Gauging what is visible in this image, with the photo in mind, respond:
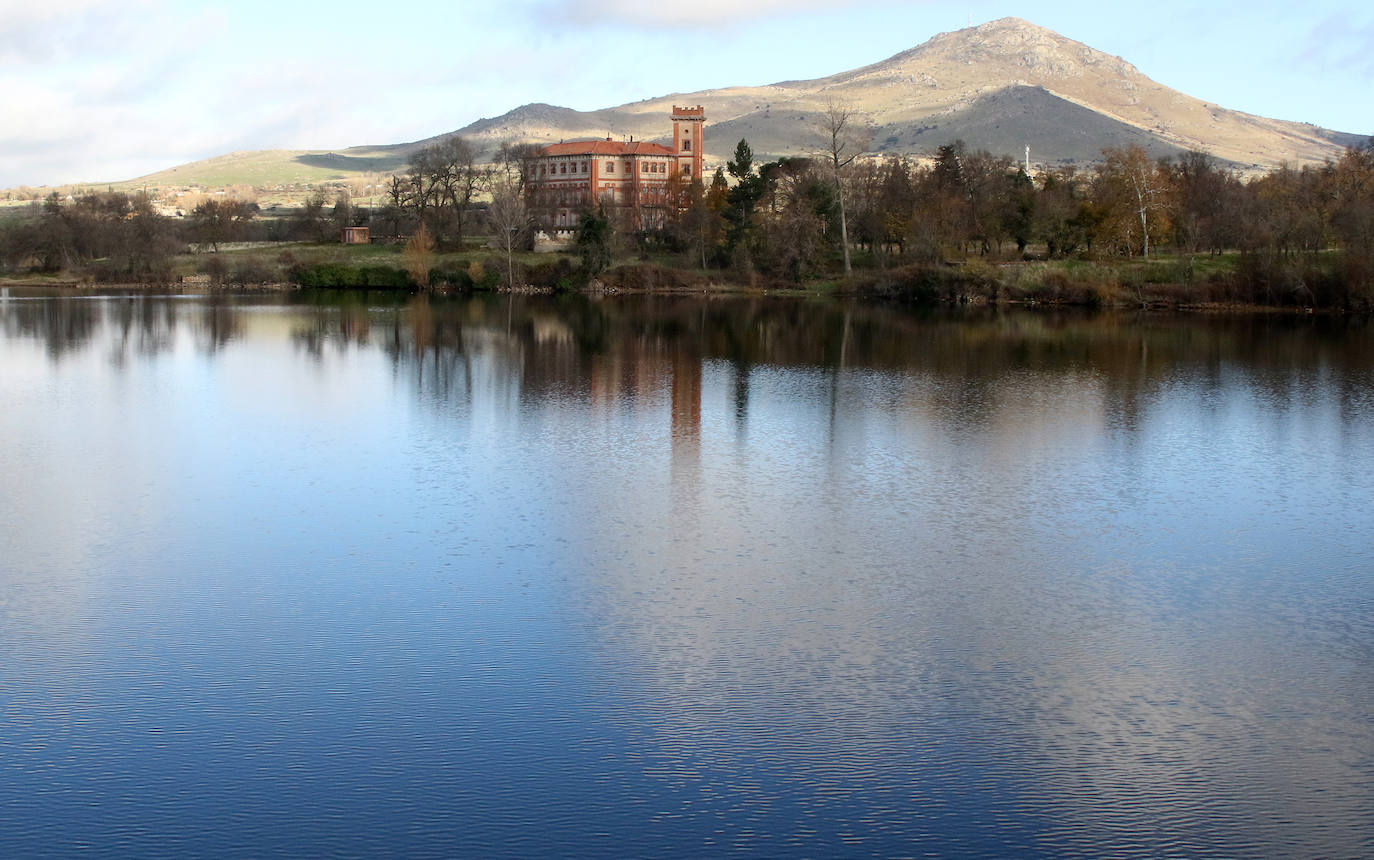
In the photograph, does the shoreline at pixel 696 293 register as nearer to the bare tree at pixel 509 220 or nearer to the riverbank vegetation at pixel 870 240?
the riverbank vegetation at pixel 870 240

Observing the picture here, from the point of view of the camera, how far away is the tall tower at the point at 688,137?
106 m

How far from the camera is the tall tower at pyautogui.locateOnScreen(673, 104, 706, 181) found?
106m

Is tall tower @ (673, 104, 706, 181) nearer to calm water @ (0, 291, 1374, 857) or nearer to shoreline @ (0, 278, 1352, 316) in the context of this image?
shoreline @ (0, 278, 1352, 316)

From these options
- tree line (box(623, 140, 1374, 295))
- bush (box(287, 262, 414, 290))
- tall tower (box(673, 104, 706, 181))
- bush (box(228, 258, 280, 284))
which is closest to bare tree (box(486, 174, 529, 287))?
bush (box(287, 262, 414, 290))

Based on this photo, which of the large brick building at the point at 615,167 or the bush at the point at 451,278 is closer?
the bush at the point at 451,278

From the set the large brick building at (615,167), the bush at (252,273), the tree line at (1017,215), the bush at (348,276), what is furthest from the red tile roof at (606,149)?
the bush at (252,273)

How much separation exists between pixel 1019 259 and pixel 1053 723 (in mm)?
59760

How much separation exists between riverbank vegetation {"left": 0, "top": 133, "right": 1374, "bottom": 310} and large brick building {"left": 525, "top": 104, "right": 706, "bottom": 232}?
10951 millimetres

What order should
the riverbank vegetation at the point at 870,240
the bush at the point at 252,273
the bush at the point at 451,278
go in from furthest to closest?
1. the bush at the point at 252,273
2. the bush at the point at 451,278
3. the riverbank vegetation at the point at 870,240

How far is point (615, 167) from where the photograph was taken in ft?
346

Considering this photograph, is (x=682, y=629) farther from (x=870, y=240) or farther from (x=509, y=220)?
(x=509, y=220)

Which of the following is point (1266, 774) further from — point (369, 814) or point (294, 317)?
point (294, 317)

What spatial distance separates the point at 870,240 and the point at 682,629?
64.4 meters

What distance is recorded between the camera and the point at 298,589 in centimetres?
1266
